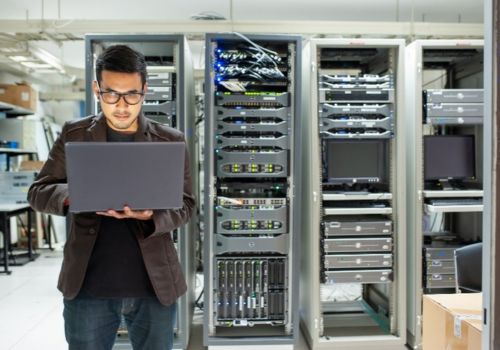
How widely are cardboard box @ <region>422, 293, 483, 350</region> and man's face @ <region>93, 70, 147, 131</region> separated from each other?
1202mm

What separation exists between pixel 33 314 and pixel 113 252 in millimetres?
2650

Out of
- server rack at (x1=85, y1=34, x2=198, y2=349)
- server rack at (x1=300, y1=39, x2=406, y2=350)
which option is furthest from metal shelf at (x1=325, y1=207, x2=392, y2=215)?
server rack at (x1=85, y1=34, x2=198, y2=349)

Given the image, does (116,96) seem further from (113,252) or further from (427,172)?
(427,172)

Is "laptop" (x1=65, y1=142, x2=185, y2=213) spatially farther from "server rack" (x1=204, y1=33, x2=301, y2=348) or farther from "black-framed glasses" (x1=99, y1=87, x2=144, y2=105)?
"server rack" (x1=204, y1=33, x2=301, y2=348)

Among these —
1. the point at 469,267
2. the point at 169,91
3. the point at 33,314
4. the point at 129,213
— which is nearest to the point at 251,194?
the point at 169,91

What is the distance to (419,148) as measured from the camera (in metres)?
2.69

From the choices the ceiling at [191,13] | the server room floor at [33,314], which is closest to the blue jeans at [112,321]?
the server room floor at [33,314]

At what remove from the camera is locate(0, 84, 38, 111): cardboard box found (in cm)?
592

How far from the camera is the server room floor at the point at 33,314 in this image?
2.85 m

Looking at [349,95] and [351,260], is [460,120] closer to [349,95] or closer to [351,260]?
[349,95]

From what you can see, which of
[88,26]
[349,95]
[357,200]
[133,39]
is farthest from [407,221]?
[88,26]

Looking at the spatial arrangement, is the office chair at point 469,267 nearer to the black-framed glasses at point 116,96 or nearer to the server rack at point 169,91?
the server rack at point 169,91

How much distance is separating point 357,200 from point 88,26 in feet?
8.59

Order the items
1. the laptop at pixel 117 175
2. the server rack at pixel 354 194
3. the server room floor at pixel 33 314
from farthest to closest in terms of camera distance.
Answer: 1. the server room floor at pixel 33 314
2. the server rack at pixel 354 194
3. the laptop at pixel 117 175
